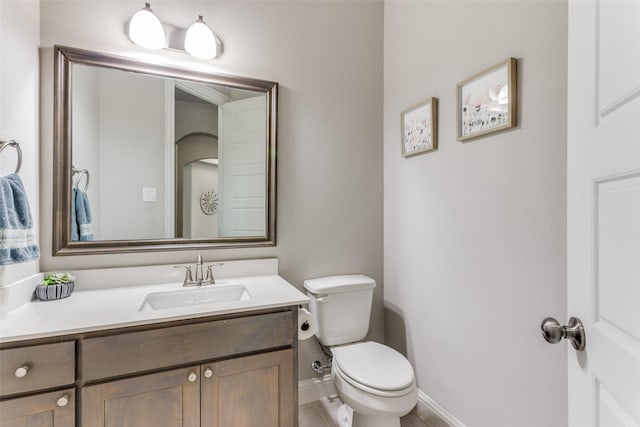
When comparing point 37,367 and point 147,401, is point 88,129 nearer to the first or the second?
point 37,367

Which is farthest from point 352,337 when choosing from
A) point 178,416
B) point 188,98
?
point 188,98

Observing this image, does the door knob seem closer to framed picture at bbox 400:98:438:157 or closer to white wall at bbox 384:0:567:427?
white wall at bbox 384:0:567:427

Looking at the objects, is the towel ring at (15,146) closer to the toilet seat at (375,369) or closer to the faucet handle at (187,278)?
the faucet handle at (187,278)

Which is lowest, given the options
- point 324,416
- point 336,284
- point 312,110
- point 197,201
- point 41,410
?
point 324,416

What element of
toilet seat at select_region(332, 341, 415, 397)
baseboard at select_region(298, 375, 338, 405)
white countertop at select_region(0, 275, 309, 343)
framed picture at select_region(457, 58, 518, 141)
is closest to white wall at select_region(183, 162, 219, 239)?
white countertop at select_region(0, 275, 309, 343)

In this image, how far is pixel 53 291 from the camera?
1.25 meters

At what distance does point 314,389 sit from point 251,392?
80cm

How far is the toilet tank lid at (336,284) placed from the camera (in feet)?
5.59

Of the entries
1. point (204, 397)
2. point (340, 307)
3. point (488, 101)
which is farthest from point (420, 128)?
point (204, 397)

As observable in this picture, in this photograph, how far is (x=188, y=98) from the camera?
1.62 metres
